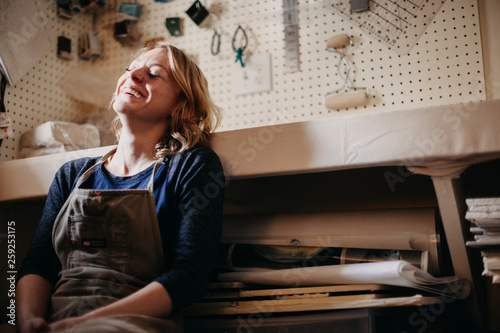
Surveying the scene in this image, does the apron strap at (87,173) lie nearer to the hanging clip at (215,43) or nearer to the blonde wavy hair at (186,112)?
the blonde wavy hair at (186,112)

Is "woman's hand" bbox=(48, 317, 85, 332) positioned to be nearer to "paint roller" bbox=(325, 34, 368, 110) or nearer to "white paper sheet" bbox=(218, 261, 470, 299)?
"white paper sheet" bbox=(218, 261, 470, 299)

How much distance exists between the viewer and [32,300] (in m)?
0.97

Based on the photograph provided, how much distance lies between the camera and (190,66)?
47.7 inches

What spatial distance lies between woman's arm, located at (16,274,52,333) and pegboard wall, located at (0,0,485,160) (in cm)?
71

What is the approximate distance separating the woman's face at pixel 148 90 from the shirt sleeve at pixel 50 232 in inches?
8.1

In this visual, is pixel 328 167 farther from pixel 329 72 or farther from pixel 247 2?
pixel 247 2

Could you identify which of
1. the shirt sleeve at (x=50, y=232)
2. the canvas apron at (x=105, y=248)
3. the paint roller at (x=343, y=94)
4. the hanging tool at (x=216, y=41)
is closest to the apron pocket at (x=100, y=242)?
the canvas apron at (x=105, y=248)

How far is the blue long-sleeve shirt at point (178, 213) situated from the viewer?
0.88m

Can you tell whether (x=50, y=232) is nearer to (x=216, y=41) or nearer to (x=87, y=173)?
(x=87, y=173)

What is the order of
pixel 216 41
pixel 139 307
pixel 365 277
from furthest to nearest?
pixel 216 41, pixel 365 277, pixel 139 307

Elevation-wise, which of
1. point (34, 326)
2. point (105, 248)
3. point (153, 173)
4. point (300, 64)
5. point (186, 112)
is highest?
A: point (300, 64)

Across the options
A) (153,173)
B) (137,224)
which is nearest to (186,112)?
(153,173)

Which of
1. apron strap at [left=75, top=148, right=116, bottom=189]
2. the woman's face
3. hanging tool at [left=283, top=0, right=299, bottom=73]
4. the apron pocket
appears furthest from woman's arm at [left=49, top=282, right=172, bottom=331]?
hanging tool at [left=283, top=0, right=299, bottom=73]

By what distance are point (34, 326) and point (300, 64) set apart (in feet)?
4.06
